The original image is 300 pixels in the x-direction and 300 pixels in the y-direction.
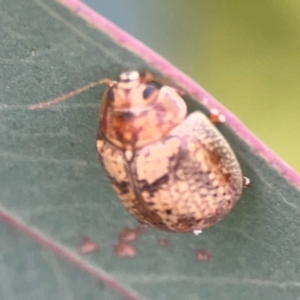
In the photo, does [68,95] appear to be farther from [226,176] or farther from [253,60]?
[253,60]

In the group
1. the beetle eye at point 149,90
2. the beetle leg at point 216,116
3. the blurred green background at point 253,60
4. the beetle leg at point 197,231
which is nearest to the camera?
the beetle leg at point 216,116

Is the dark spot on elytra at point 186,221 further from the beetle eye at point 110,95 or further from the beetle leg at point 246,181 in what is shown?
the beetle eye at point 110,95

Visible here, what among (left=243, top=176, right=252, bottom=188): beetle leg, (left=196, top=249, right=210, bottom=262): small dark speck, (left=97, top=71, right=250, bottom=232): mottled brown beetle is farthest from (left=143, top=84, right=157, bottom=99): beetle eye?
(left=196, top=249, right=210, bottom=262): small dark speck

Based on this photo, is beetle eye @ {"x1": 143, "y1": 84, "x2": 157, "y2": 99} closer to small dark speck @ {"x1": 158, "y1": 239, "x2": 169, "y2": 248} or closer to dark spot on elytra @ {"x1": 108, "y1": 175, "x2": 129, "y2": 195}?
dark spot on elytra @ {"x1": 108, "y1": 175, "x2": 129, "y2": 195}

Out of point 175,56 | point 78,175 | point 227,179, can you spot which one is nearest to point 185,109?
point 227,179

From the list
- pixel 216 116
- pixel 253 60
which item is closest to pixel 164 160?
pixel 216 116

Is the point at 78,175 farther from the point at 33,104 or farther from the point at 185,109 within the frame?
the point at 185,109

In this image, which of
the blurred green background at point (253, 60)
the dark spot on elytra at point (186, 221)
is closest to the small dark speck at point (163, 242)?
the dark spot on elytra at point (186, 221)
